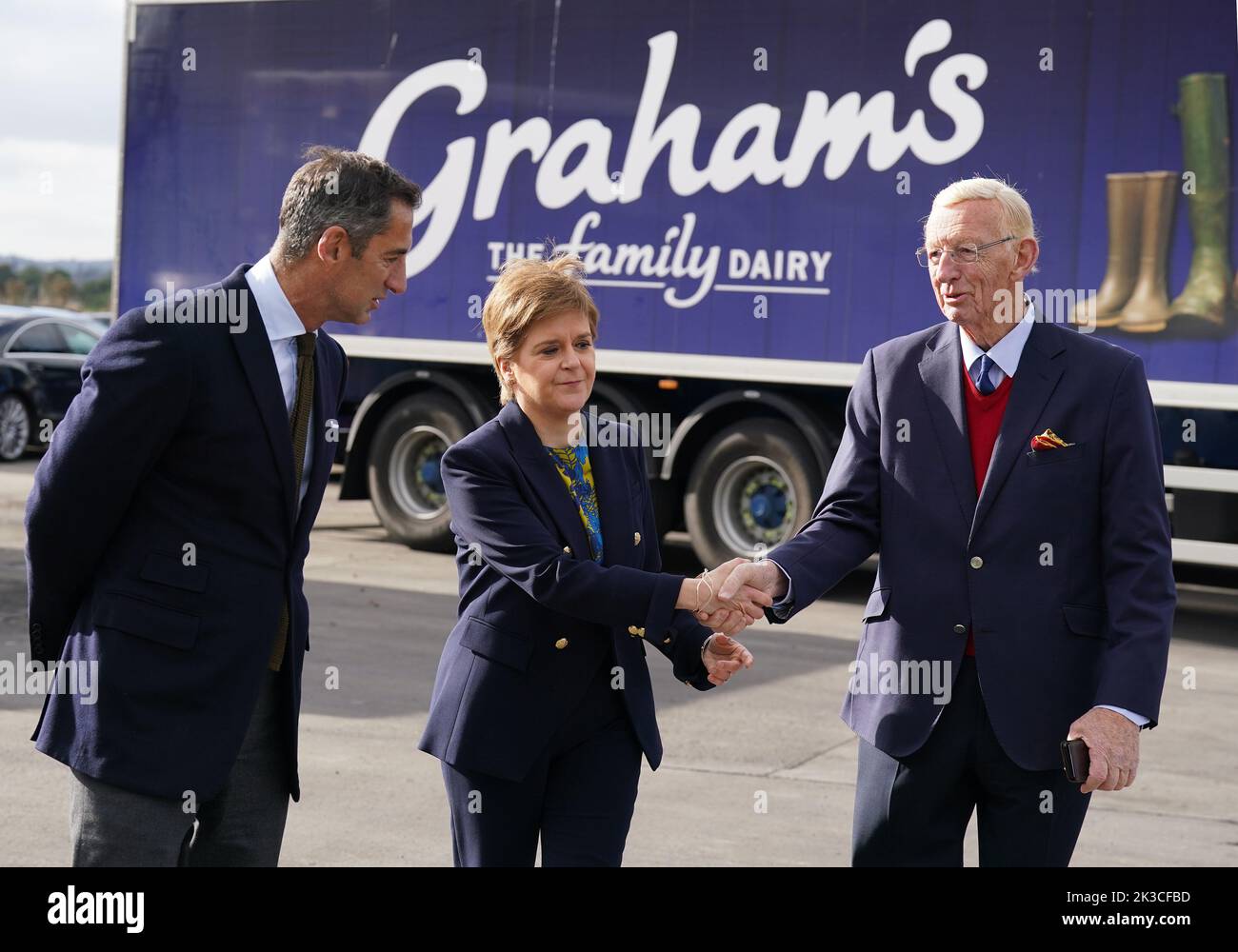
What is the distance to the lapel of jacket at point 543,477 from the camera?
12.4ft

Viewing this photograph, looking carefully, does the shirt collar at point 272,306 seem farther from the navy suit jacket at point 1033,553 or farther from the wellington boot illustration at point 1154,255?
the wellington boot illustration at point 1154,255

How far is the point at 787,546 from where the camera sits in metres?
4.04

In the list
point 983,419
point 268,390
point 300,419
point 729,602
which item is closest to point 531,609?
point 729,602

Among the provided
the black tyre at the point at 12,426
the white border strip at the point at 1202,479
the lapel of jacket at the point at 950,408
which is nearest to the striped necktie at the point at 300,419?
the lapel of jacket at the point at 950,408

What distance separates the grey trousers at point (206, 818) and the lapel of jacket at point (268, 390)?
0.45 metres

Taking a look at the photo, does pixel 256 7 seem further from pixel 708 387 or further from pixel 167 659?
pixel 167 659

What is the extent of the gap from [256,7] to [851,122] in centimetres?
510

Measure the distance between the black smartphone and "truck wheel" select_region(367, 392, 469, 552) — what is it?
989 cm

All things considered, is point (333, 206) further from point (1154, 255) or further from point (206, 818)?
point (1154, 255)

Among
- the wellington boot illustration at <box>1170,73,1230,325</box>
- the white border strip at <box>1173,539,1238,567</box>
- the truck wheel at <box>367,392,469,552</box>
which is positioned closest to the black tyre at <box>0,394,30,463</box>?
the truck wheel at <box>367,392,469,552</box>

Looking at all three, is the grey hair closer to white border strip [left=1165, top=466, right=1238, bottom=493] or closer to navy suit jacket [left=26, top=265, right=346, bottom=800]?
navy suit jacket [left=26, top=265, right=346, bottom=800]

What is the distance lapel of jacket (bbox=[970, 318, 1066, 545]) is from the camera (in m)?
3.64

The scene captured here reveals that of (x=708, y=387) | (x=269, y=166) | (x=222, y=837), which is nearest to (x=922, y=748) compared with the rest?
(x=222, y=837)
